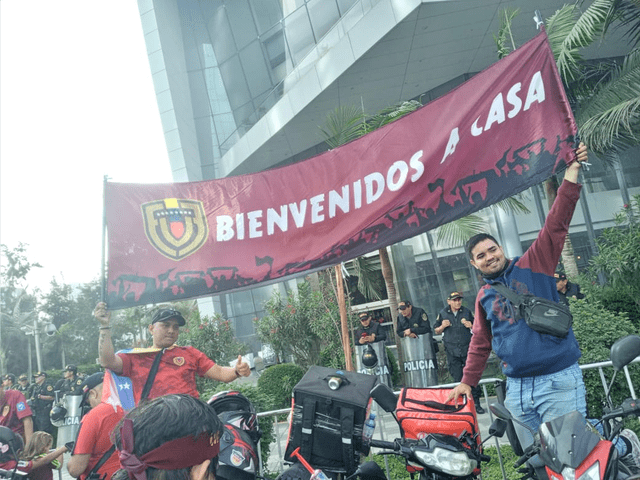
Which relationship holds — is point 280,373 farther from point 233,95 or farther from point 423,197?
point 233,95

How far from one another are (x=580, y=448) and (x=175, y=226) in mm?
3735

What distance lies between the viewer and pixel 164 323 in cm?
443

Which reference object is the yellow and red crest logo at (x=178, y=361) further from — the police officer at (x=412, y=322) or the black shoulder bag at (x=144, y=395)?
the police officer at (x=412, y=322)

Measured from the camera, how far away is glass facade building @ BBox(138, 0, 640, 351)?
14609 mm

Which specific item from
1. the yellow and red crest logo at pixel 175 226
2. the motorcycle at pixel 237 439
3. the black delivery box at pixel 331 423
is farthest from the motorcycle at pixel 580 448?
the yellow and red crest logo at pixel 175 226

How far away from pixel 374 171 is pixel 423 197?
0.50 metres

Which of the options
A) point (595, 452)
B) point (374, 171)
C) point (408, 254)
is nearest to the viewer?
point (595, 452)

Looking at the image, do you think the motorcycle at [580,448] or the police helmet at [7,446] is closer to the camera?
the motorcycle at [580,448]

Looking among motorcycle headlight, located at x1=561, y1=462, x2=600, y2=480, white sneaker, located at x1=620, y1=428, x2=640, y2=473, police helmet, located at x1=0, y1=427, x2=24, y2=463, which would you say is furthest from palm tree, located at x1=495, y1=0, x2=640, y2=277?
police helmet, located at x1=0, y1=427, x2=24, y2=463

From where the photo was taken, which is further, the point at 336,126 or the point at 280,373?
the point at 280,373

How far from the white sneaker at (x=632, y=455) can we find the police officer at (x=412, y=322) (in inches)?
274

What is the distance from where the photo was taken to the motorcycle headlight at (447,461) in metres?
2.99

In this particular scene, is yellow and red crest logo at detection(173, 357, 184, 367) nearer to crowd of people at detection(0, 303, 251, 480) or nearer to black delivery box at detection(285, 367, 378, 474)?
crowd of people at detection(0, 303, 251, 480)

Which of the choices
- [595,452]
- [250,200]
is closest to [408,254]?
[250,200]
